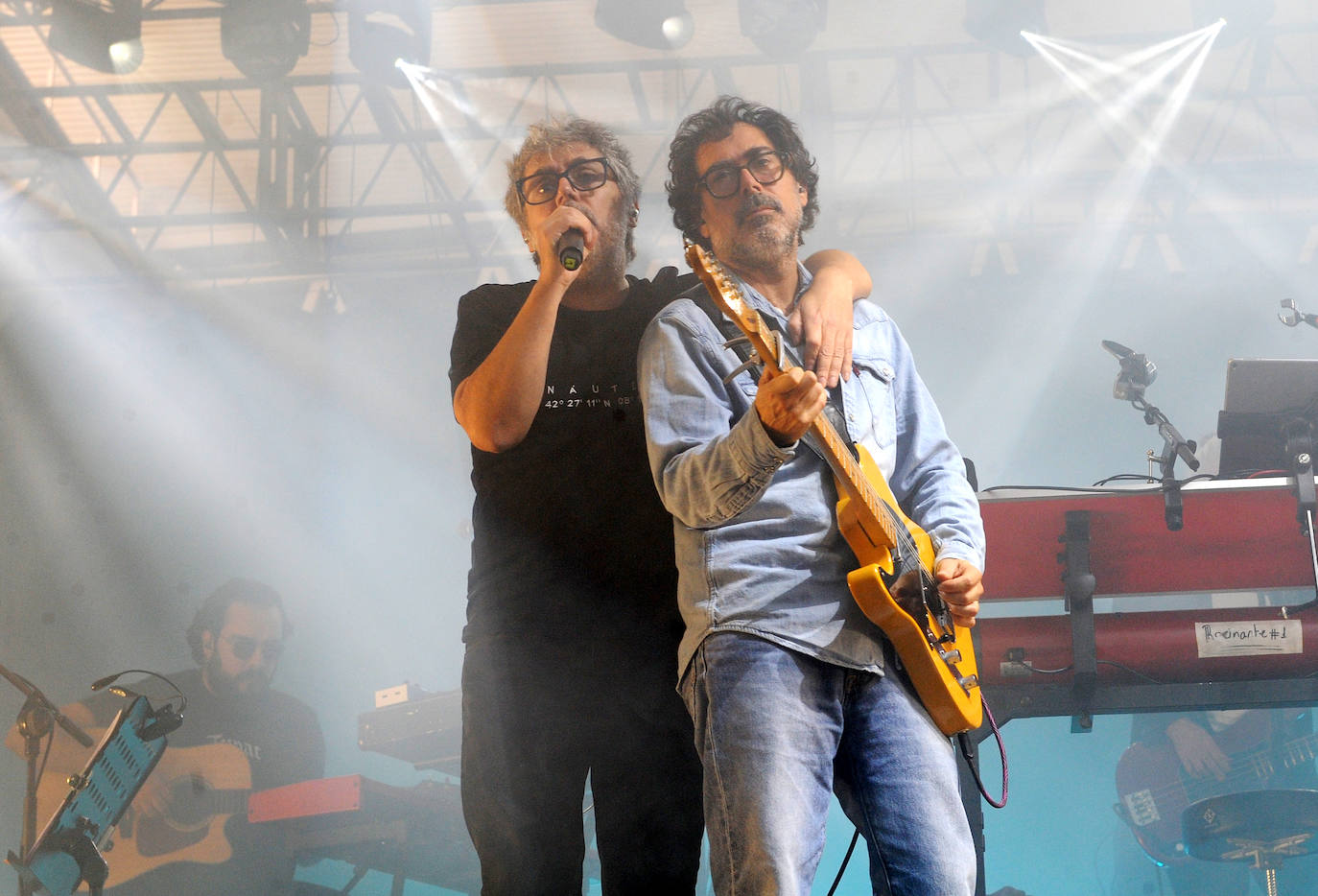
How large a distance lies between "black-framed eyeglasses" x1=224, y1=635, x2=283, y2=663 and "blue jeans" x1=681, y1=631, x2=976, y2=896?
4.69 meters

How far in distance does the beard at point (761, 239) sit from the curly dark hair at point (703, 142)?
133 mm

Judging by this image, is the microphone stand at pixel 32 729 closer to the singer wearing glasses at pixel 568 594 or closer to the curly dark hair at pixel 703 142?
the singer wearing glasses at pixel 568 594

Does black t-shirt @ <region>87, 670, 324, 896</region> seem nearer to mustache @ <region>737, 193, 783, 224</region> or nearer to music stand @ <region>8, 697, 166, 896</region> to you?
music stand @ <region>8, 697, 166, 896</region>

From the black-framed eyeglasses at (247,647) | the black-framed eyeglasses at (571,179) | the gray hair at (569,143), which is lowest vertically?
the black-framed eyeglasses at (247,647)

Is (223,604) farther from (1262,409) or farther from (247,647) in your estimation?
(1262,409)

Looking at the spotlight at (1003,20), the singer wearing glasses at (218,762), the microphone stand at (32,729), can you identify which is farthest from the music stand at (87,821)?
the spotlight at (1003,20)

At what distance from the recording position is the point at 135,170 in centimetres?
743

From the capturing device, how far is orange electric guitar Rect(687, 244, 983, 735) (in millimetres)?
1374

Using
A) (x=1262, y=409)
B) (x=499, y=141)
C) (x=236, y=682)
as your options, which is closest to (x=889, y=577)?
(x=1262, y=409)

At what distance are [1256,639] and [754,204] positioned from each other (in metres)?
2.04

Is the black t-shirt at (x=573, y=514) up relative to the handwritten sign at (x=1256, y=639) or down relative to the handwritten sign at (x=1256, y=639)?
up

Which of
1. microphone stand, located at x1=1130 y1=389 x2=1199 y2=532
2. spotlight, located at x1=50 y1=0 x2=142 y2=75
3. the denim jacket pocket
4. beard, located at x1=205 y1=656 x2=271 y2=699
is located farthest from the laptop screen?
spotlight, located at x1=50 y1=0 x2=142 y2=75

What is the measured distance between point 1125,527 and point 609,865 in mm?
1985

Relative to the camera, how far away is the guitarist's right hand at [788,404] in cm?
126
